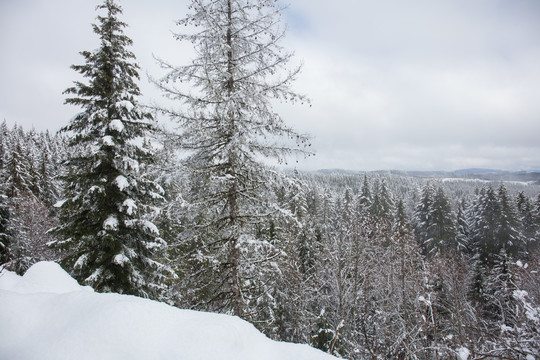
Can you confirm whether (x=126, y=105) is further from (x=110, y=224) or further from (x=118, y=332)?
(x=118, y=332)

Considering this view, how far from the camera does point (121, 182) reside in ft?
26.1

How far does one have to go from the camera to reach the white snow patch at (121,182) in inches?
311

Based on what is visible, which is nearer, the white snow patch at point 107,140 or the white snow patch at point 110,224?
the white snow patch at point 110,224

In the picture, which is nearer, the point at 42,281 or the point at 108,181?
the point at 42,281

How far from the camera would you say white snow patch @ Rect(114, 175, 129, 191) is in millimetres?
7898

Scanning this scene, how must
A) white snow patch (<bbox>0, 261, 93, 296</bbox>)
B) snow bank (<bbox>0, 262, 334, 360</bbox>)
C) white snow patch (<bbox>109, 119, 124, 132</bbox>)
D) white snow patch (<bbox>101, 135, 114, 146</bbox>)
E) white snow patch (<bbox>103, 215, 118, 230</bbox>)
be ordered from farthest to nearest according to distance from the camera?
white snow patch (<bbox>109, 119, 124, 132</bbox>) → white snow patch (<bbox>101, 135, 114, 146</bbox>) → white snow patch (<bbox>103, 215, 118, 230</bbox>) → white snow patch (<bbox>0, 261, 93, 296</bbox>) → snow bank (<bbox>0, 262, 334, 360</bbox>)

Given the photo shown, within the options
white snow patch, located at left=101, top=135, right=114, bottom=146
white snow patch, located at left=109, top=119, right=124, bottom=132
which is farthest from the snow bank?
white snow patch, located at left=109, top=119, right=124, bottom=132

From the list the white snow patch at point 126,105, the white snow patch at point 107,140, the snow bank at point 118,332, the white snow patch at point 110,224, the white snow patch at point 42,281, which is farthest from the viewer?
the white snow patch at point 126,105

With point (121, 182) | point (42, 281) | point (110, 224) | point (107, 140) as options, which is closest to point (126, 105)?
point (107, 140)

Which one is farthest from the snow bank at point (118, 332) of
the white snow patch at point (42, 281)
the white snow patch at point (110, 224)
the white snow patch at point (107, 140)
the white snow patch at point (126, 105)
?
the white snow patch at point (126, 105)

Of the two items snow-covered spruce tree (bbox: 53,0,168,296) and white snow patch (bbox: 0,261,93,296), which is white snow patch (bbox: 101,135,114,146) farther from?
white snow patch (bbox: 0,261,93,296)

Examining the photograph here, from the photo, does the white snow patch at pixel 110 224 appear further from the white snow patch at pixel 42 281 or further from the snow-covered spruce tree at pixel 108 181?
the white snow patch at pixel 42 281

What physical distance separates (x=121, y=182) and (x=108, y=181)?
72cm

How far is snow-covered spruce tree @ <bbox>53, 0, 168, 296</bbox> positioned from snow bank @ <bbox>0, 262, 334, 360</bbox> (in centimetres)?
607
